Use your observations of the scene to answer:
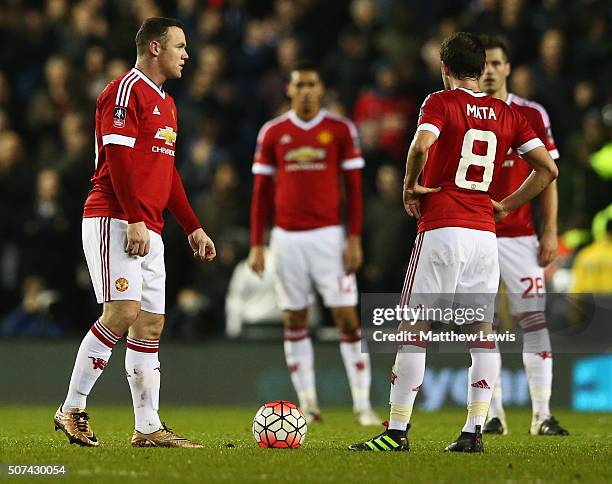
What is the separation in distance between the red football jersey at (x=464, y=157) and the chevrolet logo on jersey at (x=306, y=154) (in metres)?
3.14

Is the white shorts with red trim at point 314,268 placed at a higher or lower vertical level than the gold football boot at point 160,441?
higher

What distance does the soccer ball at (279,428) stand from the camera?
Result: 7246 millimetres

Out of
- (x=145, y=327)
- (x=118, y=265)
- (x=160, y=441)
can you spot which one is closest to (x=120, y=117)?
(x=118, y=265)


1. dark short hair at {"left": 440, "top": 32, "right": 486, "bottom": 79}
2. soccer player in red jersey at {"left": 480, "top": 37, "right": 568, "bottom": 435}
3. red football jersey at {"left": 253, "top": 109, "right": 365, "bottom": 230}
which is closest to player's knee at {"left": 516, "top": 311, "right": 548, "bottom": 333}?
soccer player in red jersey at {"left": 480, "top": 37, "right": 568, "bottom": 435}

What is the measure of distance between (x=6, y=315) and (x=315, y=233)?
5034mm

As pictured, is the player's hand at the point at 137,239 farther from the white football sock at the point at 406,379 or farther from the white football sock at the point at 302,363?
the white football sock at the point at 302,363

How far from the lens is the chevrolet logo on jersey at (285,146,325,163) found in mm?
10086

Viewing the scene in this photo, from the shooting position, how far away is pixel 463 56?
6.81m

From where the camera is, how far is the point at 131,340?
23.5ft

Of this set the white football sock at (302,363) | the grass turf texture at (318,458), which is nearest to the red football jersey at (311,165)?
the white football sock at (302,363)

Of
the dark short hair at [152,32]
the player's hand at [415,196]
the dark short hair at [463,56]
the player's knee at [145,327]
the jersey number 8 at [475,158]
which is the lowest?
the player's knee at [145,327]

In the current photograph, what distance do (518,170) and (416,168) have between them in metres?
2.24

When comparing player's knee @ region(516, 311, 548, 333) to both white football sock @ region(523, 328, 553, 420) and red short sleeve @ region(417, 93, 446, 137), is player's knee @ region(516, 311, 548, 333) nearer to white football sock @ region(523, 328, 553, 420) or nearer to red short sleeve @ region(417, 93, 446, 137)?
white football sock @ region(523, 328, 553, 420)

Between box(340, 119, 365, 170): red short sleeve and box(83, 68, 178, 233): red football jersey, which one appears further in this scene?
box(340, 119, 365, 170): red short sleeve
